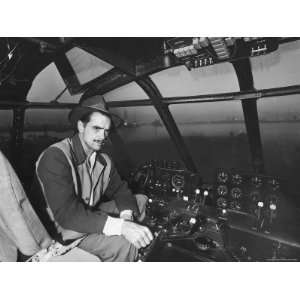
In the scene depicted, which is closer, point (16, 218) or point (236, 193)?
point (16, 218)

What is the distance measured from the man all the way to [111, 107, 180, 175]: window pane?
64 centimetres

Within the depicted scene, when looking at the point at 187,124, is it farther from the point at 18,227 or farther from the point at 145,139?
the point at 18,227

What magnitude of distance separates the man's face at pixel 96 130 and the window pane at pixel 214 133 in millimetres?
884

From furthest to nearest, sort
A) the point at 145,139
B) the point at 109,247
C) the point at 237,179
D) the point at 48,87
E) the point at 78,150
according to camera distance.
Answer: the point at 145,139 < the point at 48,87 < the point at 237,179 < the point at 78,150 < the point at 109,247

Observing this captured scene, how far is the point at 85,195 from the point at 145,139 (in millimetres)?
960

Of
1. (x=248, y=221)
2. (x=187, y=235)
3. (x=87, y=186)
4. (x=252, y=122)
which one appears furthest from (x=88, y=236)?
(x=252, y=122)

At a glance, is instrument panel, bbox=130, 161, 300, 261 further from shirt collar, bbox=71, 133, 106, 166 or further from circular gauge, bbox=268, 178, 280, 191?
shirt collar, bbox=71, 133, 106, 166

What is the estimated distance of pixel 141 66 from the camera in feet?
6.13

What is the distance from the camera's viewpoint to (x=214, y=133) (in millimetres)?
2053

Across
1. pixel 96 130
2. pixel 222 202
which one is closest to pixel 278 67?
pixel 222 202

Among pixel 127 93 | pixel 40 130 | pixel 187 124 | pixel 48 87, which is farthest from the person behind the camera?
pixel 187 124

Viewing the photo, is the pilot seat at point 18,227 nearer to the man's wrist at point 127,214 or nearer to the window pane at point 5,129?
the man's wrist at point 127,214
